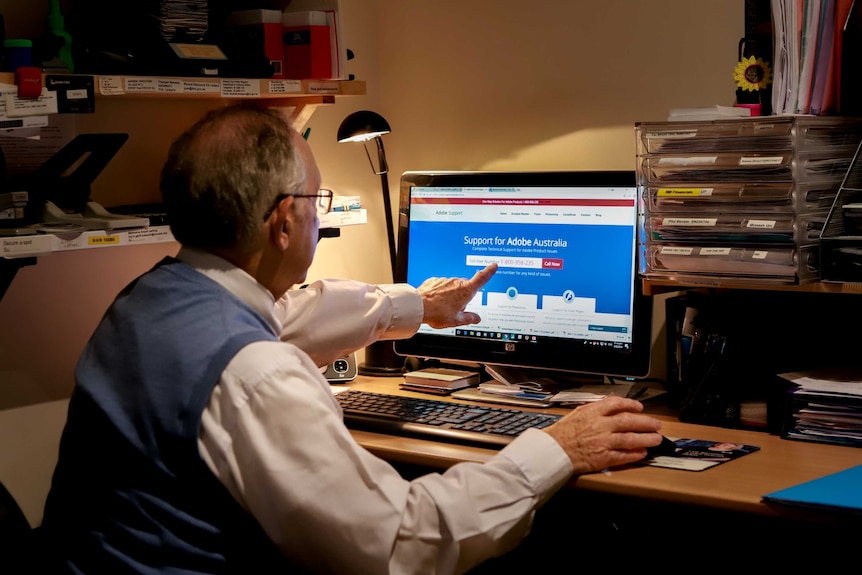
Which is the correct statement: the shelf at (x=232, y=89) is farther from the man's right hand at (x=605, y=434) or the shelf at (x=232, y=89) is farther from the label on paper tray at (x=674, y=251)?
the man's right hand at (x=605, y=434)

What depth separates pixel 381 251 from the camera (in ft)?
9.93

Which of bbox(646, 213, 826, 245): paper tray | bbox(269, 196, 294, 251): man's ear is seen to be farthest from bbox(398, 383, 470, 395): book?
bbox(269, 196, 294, 251): man's ear

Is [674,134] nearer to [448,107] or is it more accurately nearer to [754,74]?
[754,74]

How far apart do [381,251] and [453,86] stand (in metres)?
0.55

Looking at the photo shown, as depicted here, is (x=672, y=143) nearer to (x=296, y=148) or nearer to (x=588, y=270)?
(x=588, y=270)

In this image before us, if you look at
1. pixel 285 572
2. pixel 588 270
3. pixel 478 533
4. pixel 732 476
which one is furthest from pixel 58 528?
pixel 588 270

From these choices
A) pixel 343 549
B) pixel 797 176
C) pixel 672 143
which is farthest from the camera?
pixel 672 143

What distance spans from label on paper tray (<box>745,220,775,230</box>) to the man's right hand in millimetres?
451

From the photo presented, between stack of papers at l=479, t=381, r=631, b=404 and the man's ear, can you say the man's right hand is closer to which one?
stack of papers at l=479, t=381, r=631, b=404

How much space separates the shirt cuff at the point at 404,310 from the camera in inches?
90.3

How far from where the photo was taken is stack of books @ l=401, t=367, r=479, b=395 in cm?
243

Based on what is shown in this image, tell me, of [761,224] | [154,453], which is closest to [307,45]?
[761,224]

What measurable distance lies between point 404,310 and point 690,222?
0.67 meters

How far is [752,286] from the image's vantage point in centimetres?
199
